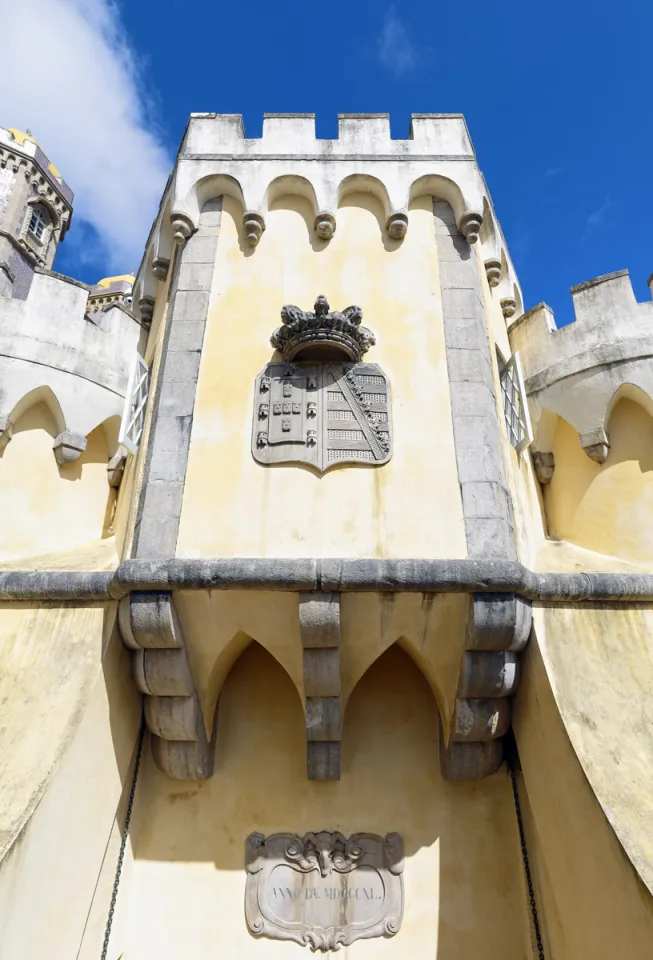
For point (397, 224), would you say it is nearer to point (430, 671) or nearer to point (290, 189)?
point (290, 189)

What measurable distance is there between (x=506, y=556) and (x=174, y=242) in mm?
5135

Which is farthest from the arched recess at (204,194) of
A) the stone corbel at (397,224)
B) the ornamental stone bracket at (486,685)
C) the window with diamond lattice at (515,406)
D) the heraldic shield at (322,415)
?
the ornamental stone bracket at (486,685)

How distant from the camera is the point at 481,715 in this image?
17.7 ft

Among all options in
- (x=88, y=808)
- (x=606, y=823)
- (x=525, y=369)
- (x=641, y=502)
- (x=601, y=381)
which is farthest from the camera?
(x=525, y=369)

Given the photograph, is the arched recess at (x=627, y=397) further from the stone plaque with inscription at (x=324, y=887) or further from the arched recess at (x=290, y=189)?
the stone plaque with inscription at (x=324, y=887)

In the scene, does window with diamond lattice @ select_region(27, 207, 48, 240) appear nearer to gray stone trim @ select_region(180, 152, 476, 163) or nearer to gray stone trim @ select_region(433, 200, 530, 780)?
gray stone trim @ select_region(180, 152, 476, 163)

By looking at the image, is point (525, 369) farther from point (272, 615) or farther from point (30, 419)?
point (30, 419)

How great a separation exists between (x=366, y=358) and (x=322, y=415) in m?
0.79

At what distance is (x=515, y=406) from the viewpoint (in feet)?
21.7

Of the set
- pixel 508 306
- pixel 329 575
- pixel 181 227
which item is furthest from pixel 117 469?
pixel 508 306

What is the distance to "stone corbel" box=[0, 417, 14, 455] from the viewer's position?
6.60 meters

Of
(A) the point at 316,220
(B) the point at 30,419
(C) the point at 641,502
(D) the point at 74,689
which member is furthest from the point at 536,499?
(B) the point at 30,419

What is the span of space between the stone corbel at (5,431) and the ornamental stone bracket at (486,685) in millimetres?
5101

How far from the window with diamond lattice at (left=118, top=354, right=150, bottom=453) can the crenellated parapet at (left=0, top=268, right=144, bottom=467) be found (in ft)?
1.02
